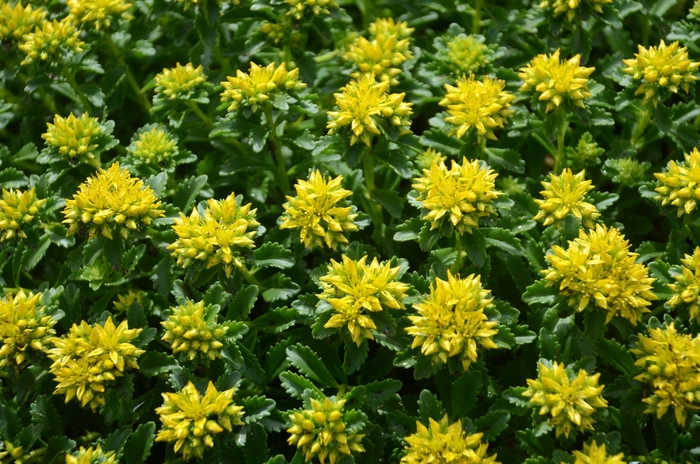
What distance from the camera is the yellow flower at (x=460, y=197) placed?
8.79 ft

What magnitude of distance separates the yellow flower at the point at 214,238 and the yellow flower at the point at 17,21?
1623 mm

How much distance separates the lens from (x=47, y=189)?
128 inches

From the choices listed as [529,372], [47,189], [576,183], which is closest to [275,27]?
[47,189]

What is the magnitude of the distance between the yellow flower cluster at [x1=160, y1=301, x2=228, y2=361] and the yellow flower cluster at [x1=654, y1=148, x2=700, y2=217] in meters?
1.96

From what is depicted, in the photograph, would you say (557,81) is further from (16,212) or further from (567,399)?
(16,212)

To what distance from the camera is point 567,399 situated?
243 centimetres

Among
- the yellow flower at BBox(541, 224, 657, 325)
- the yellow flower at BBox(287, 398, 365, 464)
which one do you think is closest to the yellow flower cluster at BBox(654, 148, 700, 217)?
the yellow flower at BBox(541, 224, 657, 325)

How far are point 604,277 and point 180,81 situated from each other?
2.25 m

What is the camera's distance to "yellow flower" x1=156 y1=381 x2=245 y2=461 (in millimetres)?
2457

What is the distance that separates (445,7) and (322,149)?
1.31 meters

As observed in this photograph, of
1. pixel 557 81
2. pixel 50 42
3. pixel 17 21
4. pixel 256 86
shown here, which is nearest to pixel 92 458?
pixel 256 86

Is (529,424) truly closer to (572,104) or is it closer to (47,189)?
(572,104)

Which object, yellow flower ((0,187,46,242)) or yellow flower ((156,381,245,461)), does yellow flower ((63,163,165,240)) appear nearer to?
yellow flower ((0,187,46,242))

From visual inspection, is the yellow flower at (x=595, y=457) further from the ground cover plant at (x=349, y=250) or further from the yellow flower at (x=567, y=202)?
the yellow flower at (x=567, y=202)
